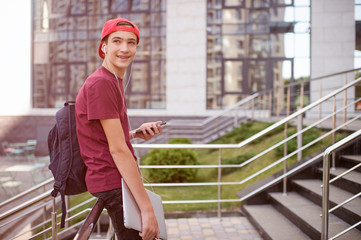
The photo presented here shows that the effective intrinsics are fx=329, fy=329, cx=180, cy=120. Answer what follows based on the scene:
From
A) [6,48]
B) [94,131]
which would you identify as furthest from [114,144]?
[6,48]

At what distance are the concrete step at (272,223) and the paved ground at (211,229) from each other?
0.14 m

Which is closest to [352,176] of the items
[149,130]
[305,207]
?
[305,207]

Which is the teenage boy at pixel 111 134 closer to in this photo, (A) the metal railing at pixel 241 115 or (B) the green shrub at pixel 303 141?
(B) the green shrub at pixel 303 141

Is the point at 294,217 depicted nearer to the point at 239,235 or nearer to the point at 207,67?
the point at 239,235

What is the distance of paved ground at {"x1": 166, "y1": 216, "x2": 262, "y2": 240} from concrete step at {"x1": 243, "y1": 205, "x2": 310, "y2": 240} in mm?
139

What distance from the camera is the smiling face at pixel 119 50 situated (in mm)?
1586

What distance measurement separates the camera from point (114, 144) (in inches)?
56.4

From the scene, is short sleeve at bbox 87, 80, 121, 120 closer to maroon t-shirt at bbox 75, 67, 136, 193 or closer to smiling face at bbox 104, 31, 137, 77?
maroon t-shirt at bbox 75, 67, 136, 193

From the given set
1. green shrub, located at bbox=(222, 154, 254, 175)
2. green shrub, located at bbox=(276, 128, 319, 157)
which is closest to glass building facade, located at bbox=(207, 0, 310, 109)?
green shrub, located at bbox=(222, 154, 254, 175)

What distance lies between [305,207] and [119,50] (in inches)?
131

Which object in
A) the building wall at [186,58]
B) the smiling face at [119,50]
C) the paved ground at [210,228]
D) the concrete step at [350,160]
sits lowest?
the paved ground at [210,228]

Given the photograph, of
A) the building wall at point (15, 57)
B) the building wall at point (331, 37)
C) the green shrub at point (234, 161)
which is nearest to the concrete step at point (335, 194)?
the green shrub at point (234, 161)

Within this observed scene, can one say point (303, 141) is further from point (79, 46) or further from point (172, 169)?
point (79, 46)

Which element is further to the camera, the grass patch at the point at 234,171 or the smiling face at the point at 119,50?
the grass patch at the point at 234,171
